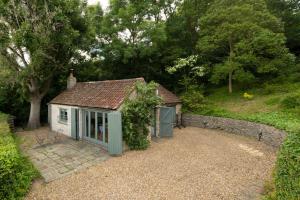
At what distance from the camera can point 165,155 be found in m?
11.2

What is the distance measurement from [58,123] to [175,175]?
12.5 m

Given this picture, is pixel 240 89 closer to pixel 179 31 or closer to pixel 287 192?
pixel 179 31

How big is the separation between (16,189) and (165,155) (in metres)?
6.66

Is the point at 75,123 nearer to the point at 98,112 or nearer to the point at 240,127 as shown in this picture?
the point at 98,112

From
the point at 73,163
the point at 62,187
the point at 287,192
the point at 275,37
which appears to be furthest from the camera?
the point at 275,37

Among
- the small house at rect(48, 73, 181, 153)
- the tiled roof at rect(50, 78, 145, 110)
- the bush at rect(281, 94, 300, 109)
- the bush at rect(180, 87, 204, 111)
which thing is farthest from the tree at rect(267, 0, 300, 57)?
the tiled roof at rect(50, 78, 145, 110)

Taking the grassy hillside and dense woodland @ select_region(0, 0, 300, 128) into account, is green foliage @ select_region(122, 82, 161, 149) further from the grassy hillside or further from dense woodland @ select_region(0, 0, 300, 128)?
Answer: dense woodland @ select_region(0, 0, 300, 128)

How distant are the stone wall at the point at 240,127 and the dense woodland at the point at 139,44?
11.7 ft

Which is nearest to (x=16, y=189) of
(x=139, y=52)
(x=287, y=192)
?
(x=287, y=192)

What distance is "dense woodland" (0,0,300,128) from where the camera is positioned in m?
15.9

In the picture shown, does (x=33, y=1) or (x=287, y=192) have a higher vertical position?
(x=33, y=1)

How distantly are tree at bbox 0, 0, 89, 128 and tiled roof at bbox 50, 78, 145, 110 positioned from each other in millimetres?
2789

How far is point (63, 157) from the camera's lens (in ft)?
36.2

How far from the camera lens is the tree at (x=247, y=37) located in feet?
59.3
